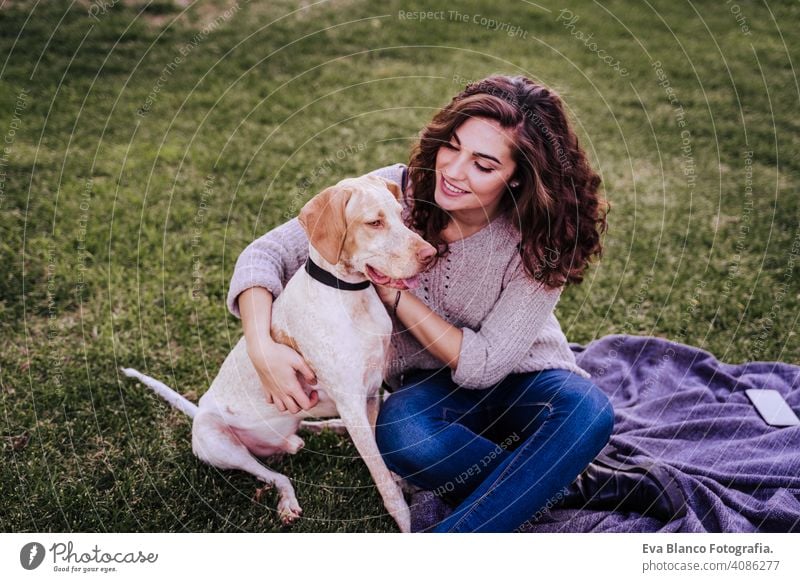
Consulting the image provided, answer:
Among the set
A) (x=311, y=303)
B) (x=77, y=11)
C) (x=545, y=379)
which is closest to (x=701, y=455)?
(x=545, y=379)

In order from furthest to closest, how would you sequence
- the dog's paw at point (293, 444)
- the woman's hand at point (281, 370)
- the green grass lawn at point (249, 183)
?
the green grass lawn at point (249, 183), the dog's paw at point (293, 444), the woman's hand at point (281, 370)

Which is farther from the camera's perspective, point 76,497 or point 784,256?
point 784,256

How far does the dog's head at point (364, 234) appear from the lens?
2725 mm

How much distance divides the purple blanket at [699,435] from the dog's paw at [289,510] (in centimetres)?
105

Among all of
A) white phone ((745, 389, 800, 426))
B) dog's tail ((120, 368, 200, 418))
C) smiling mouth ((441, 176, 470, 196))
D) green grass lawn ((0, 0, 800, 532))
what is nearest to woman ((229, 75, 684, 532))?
smiling mouth ((441, 176, 470, 196))

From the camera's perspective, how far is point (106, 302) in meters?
4.81

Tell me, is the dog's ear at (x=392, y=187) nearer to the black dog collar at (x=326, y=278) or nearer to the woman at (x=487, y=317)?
the woman at (x=487, y=317)

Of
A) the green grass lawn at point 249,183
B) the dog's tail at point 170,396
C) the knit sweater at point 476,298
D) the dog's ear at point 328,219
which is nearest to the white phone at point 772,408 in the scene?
the green grass lawn at point 249,183

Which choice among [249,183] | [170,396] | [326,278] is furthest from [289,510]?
[249,183]

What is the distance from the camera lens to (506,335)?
3.22 m

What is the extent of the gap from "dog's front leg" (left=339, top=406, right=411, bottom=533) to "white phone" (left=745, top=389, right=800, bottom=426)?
6.70ft

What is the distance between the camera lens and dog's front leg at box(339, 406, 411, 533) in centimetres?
300
